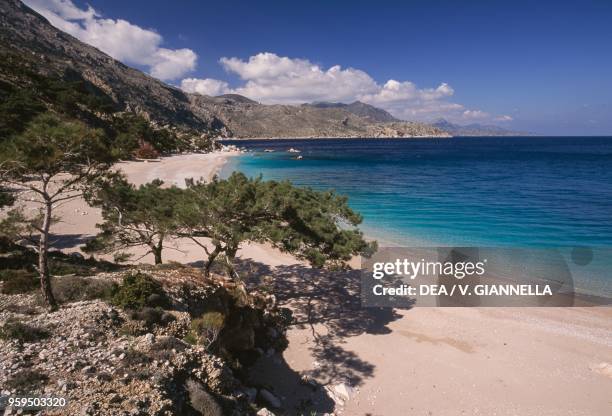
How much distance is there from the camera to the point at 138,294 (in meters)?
8.29

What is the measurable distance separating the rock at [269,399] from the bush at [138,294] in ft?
11.7

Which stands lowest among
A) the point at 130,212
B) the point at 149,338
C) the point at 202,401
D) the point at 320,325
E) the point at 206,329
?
the point at 320,325

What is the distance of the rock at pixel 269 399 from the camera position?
331 inches

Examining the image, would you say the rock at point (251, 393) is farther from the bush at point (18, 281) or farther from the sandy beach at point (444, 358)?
the bush at point (18, 281)

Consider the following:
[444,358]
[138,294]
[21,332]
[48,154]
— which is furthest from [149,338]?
[444,358]

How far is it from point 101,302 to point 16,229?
3087mm

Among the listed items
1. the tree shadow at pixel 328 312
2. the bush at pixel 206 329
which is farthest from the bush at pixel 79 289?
the tree shadow at pixel 328 312

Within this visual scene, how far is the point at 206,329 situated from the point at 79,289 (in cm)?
387

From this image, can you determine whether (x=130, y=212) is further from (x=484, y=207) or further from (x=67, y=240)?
(x=484, y=207)

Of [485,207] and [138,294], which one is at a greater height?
[138,294]

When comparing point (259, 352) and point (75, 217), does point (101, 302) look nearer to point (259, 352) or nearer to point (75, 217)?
point (259, 352)

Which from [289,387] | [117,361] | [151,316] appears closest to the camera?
[117,361]

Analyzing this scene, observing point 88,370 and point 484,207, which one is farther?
point 484,207

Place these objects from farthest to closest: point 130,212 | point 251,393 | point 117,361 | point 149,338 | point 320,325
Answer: point 320,325 → point 130,212 → point 251,393 → point 149,338 → point 117,361
